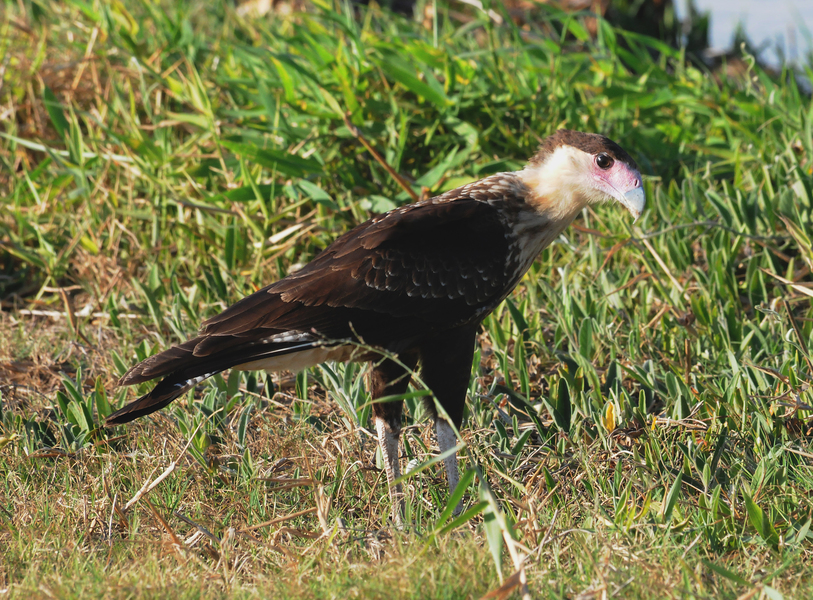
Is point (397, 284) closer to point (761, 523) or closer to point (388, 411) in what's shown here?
point (388, 411)

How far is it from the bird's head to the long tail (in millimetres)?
1030

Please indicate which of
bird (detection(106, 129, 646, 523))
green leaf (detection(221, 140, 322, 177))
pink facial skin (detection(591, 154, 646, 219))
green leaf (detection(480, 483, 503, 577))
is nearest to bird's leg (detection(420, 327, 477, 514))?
bird (detection(106, 129, 646, 523))

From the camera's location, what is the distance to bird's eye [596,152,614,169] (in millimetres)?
3211

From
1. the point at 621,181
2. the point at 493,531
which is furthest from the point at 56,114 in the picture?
the point at 493,531

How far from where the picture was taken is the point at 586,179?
10.6 feet

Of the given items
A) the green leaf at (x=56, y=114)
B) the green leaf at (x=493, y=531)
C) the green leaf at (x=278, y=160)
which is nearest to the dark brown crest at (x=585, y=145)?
the green leaf at (x=493, y=531)

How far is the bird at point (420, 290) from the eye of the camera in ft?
9.93

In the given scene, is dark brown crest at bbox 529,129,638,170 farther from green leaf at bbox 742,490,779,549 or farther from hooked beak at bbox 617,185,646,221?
green leaf at bbox 742,490,779,549

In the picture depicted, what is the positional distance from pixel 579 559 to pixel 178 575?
114cm

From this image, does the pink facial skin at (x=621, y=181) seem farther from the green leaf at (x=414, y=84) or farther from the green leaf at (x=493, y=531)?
the green leaf at (x=414, y=84)

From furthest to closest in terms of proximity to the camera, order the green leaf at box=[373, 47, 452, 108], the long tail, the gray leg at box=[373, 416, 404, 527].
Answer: the green leaf at box=[373, 47, 452, 108] → the gray leg at box=[373, 416, 404, 527] → the long tail

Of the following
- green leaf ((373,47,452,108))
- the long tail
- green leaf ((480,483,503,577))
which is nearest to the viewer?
green leaf ((480,483,503,577))

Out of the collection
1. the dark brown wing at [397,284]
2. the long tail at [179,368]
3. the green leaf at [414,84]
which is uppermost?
the green leaf at [414,84]

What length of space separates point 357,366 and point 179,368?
1080 mm
